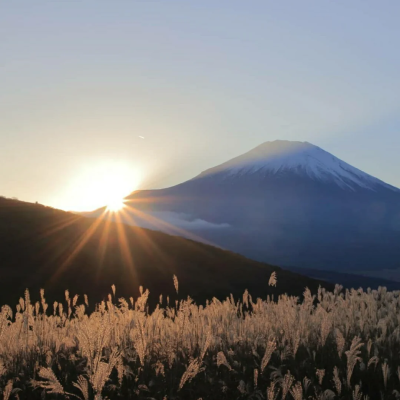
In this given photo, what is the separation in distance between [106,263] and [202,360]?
2194cm

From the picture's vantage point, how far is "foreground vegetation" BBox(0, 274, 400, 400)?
13.3 ft

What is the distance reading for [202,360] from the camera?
4801 mm

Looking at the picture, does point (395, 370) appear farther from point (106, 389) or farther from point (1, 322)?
point (1, 322)

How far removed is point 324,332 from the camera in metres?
4.64

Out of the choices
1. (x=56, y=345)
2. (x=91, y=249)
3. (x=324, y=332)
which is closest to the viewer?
(x=324, y=332)

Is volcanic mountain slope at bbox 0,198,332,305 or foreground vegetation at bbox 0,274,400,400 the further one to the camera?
volcanic mountain slope at bbox 0,198,332,305

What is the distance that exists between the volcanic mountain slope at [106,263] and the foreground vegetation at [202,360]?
15.1m

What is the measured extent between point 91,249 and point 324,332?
79.0ft

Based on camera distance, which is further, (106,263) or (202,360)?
(106,263)

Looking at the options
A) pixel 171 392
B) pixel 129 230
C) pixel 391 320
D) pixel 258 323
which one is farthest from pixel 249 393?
pixel 129 230

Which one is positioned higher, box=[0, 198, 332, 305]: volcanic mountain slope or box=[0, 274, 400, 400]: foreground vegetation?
box=[0, 274, 400, 400]: foreground vegetation

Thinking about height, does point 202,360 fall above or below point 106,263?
above

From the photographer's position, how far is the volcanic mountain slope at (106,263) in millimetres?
22828

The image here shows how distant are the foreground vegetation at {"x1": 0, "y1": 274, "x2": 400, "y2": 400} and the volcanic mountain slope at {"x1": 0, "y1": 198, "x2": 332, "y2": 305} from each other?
49.7ft
